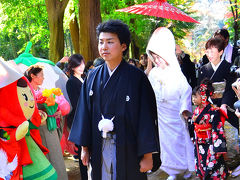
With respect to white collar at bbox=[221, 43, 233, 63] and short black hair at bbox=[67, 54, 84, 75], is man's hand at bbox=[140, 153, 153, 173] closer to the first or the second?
short black hair at bbox=[67, 54, 84, 75]

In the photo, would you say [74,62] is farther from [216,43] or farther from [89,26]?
[89,26]

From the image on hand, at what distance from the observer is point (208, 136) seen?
435 centimetres

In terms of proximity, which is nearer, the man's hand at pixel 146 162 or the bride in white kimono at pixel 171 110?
the man's hand at pixel 146 162

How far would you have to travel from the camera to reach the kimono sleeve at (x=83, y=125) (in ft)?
9.59

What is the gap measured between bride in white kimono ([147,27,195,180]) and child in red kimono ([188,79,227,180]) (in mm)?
237

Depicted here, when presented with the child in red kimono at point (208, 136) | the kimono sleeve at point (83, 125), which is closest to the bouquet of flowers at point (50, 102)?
the kimono sleeve at point (83, 125)

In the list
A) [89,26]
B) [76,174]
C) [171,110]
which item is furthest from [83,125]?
[89,26]

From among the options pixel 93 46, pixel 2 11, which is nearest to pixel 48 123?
pixel 93 46

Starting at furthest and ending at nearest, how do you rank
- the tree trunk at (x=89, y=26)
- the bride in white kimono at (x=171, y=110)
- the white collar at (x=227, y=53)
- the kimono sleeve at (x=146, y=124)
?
the tree trunk at (x=89, y=26) < the white collar at (x=227, y=53) < the bride in white kimono at (x=171, y=110) < the kimono sleeve at (x=146, y=124)

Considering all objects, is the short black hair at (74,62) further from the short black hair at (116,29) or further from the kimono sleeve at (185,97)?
the short black hair at (116,29)

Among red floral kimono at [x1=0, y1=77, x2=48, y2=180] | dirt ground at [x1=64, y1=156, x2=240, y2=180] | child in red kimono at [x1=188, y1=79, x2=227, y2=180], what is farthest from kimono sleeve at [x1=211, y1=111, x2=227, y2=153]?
red floral kimono at [x1=0, y1=77, x2=48, y2=180]

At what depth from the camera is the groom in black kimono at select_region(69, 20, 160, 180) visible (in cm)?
277

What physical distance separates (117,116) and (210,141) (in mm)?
2137

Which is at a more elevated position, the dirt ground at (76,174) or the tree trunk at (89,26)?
the tree trunk at (89,26)
